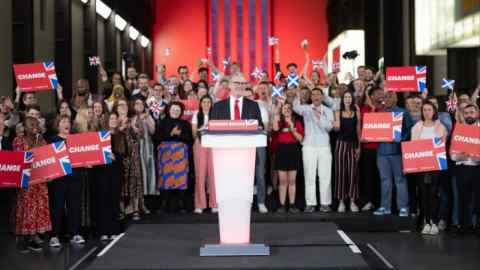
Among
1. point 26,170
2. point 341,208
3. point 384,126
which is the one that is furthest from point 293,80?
point 26,170

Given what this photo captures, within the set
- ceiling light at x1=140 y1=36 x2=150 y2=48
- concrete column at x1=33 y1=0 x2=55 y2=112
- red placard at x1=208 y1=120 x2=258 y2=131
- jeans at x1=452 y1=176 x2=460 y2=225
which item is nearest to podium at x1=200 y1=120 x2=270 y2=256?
red placard at x1=208 y1=120 x2=258 y2=131

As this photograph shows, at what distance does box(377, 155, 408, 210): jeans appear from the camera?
8.69 m

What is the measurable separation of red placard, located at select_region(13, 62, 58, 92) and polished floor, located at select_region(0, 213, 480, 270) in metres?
1.63

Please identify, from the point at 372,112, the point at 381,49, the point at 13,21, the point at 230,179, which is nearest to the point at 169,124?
the point at 372,112

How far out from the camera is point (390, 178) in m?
8.73

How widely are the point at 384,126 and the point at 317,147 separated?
0.91 metres

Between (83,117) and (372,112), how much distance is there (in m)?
3.39

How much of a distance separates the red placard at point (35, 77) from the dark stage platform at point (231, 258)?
2521 millimetres

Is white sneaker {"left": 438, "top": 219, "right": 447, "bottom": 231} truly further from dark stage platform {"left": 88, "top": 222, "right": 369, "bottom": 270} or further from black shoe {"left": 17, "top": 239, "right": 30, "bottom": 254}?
black shoe {"left": 17, "top": 239, "right": 30, "bottom": 254}

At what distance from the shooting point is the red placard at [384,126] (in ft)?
27.6

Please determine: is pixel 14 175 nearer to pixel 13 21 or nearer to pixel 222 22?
pixel 13 21

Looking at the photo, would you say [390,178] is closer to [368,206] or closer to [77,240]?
[368,206]

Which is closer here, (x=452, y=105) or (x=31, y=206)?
(x=31, y=206)

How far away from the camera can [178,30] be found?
23.0 metres
